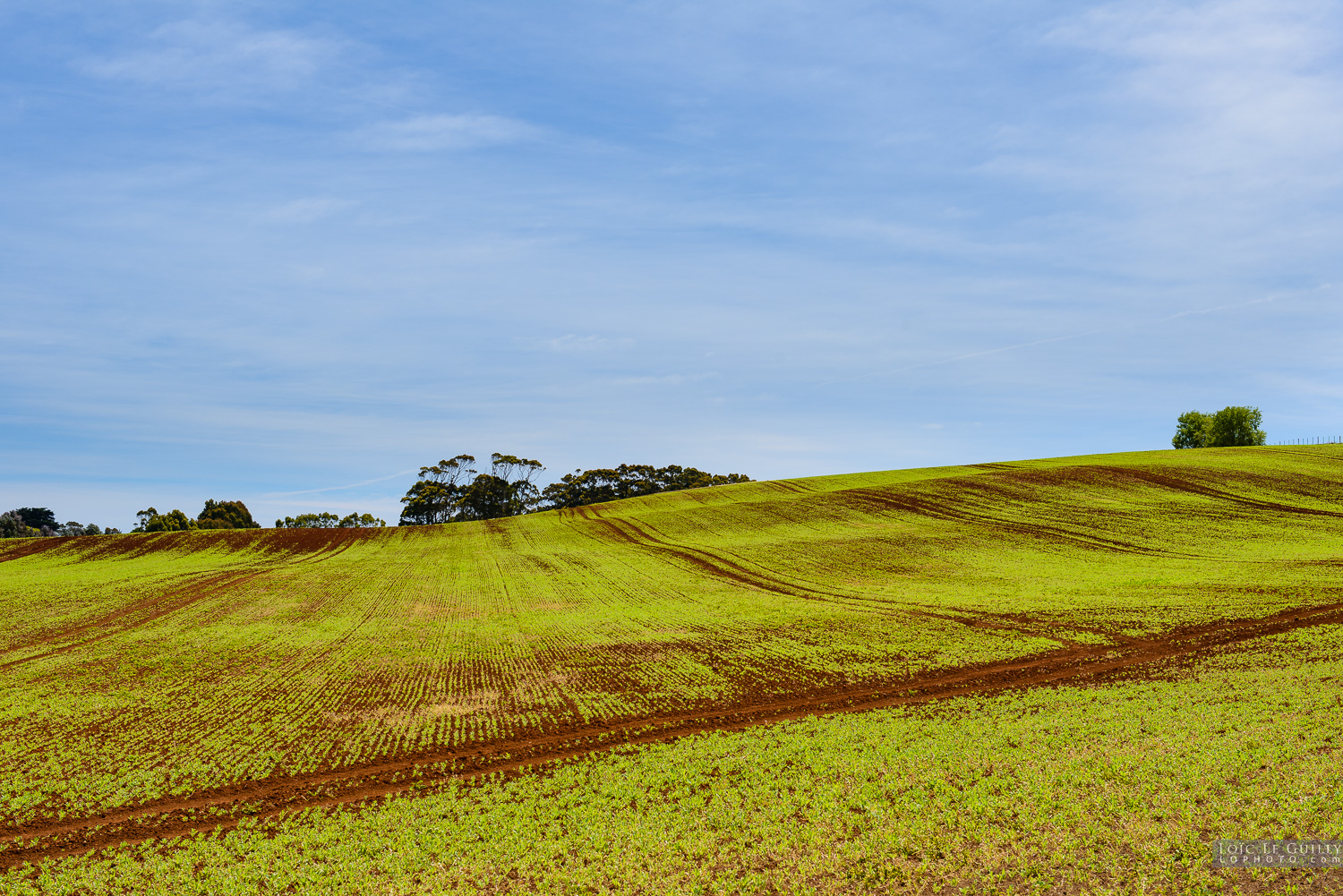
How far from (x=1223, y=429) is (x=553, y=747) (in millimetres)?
160152

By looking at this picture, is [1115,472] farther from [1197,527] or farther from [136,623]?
[136,623]

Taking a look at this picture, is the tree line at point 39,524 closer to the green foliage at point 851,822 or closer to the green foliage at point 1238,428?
the green foliage at point 851,822

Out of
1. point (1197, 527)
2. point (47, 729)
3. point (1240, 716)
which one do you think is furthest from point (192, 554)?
point (1197, 527)

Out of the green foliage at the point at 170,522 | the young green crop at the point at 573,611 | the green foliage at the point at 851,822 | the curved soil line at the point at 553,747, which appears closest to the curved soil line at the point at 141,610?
the young green crop at the point at 573,611

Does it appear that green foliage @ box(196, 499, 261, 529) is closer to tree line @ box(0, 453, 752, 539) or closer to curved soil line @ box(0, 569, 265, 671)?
tree line @ box(0, 453, 752, 539)

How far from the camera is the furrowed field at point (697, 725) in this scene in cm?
1189

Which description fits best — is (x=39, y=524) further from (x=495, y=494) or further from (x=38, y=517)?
(x=495, y=494)

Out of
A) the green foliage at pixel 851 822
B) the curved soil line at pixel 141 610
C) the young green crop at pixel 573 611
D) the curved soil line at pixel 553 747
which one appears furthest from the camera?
the curved soil line at pixel 141 610

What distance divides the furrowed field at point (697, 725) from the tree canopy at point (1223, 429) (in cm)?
10112

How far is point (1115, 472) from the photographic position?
243 ft

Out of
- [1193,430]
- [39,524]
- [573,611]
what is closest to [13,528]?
[39,524]

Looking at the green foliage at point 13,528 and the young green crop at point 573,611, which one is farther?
the green foliage at point 13,528

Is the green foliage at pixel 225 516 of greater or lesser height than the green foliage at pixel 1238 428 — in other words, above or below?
below

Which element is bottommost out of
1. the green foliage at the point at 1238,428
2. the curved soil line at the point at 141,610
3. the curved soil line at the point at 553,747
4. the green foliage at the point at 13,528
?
the curved soil line at the point at 553,747
